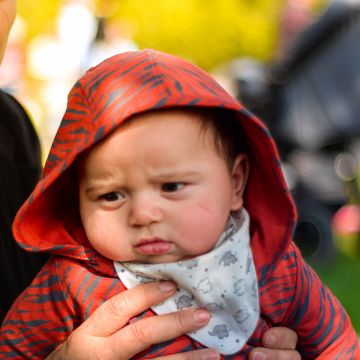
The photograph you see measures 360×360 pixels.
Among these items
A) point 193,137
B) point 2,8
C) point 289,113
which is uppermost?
point 2,8

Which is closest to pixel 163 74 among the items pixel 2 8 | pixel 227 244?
pixel 227 244

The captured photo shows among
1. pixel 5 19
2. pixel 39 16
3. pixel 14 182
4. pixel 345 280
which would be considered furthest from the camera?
pixel 39 16

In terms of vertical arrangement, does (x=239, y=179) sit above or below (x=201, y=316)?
above

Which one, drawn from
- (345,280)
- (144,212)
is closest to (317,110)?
(345,280)

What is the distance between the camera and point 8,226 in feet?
6.81

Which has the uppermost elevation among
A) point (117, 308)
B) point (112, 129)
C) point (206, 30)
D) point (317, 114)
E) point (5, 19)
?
point (5, 19)

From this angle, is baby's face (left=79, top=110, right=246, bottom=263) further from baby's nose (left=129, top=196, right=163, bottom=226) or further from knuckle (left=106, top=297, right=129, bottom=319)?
knuckle (left=106, top=297, right=129, bottom=319)

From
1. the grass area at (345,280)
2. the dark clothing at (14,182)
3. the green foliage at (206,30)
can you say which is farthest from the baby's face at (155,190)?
the green foliage at (206,30)

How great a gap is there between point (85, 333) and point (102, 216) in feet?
0.99

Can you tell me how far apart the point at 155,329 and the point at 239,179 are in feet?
1.48

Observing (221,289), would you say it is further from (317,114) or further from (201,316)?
(317,114)

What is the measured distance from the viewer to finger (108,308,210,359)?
1.68 meters

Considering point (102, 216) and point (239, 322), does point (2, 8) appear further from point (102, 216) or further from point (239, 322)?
point (239, 322)

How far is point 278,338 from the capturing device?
1.80 metres
